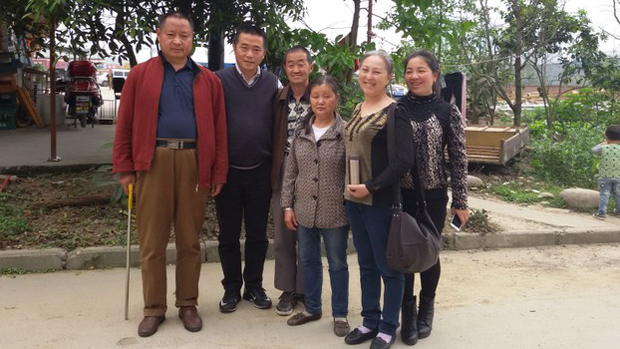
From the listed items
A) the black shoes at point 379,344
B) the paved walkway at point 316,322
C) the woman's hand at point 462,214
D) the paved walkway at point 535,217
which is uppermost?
the woman's hand at point 462,214

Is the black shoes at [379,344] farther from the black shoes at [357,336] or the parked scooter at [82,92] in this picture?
the parked scooter at [82,92]

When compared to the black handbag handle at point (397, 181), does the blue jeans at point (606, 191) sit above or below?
below

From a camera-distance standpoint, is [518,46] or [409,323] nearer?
[409,323]

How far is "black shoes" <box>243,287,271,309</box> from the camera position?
4.15 m

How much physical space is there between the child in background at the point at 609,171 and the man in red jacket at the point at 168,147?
5642mm

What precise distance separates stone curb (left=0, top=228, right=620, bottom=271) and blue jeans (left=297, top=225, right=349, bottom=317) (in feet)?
5.22

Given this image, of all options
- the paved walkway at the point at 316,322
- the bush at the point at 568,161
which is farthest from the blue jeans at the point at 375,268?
the bush at the point at 568,161

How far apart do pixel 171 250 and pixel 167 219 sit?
4.89ft

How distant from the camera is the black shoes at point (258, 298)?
415 cm

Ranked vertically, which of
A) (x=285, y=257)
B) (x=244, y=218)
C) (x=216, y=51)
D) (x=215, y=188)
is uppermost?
(x=216, y=51)

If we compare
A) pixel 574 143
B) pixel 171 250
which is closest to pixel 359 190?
pixel 171 250

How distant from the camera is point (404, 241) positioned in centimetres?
320

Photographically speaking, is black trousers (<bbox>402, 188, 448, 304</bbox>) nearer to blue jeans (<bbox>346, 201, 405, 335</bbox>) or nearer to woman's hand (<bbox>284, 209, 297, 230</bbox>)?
blue jeans (<bbox>346, 201, 405, 335</bbox>)

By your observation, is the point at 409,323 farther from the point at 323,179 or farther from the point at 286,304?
the point at 323,179
